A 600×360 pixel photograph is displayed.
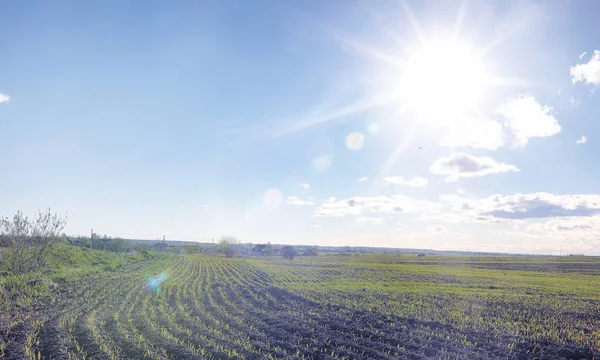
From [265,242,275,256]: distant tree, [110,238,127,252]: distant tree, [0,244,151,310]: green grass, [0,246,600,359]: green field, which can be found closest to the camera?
[0,246,600,359]: green field

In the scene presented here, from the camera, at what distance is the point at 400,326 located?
16328 millimetres

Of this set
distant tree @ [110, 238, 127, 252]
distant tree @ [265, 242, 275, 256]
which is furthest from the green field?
distant tree @ [265, 242, 275, 256]

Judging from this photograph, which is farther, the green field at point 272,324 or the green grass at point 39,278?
the green grass at point 39,278

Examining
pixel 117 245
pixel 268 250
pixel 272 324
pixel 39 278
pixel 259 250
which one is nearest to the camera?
pixel 272 324

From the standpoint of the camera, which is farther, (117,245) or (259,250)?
(259,250)

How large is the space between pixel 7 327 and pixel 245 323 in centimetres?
915

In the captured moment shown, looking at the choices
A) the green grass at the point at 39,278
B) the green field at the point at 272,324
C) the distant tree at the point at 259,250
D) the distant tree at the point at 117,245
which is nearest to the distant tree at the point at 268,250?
the distant tree at the point at 259,250

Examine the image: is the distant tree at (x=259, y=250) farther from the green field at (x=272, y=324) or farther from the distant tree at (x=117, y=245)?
the green field at (x=272, y=324)

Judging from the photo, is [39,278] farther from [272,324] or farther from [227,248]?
[227,248]

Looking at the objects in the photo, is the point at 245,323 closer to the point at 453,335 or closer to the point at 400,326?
the point at 400,326

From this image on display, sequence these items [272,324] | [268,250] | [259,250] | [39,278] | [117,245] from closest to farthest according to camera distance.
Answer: [272,324], [39,278], [117,245], [268,250], [259,250]

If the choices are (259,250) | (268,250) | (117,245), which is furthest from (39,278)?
(259,250)

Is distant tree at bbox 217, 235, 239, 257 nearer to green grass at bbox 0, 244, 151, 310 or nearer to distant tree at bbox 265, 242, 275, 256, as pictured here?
distant tree at bbox 265, 242, 275, 256

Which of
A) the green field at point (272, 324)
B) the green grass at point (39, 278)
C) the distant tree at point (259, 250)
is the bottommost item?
the distant tree at point (259, 250)
